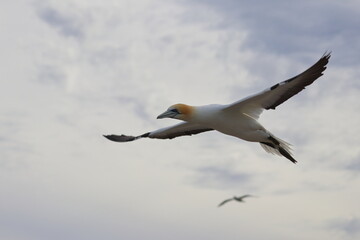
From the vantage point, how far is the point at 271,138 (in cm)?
2078

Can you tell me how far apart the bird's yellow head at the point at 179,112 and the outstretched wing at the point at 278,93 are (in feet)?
3.34

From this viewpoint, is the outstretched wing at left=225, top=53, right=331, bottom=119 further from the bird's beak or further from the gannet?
the bird's beak

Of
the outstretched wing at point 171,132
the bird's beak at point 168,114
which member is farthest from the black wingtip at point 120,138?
the bird's beak at point 168,114

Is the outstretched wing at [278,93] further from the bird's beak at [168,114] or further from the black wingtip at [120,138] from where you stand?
the black wingtip at [120,138]

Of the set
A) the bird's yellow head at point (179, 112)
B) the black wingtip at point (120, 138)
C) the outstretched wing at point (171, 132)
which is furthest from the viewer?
the black wingtip at point (120, 138)

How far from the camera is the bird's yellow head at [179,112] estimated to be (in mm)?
20141

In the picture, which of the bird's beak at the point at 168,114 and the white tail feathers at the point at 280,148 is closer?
the bird's beak at the point at 168,114

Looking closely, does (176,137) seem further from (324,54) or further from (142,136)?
(324,54)

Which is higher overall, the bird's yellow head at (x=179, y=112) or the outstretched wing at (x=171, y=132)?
the outstretched wing at (x=171, y=132)

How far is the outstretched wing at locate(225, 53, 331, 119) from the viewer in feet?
61.7

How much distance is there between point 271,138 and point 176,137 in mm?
3901

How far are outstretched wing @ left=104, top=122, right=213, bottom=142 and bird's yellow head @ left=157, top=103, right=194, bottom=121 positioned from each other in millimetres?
2265

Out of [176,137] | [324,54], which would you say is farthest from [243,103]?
[176,137]

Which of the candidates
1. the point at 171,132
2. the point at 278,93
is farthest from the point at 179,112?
the point at 171,132
